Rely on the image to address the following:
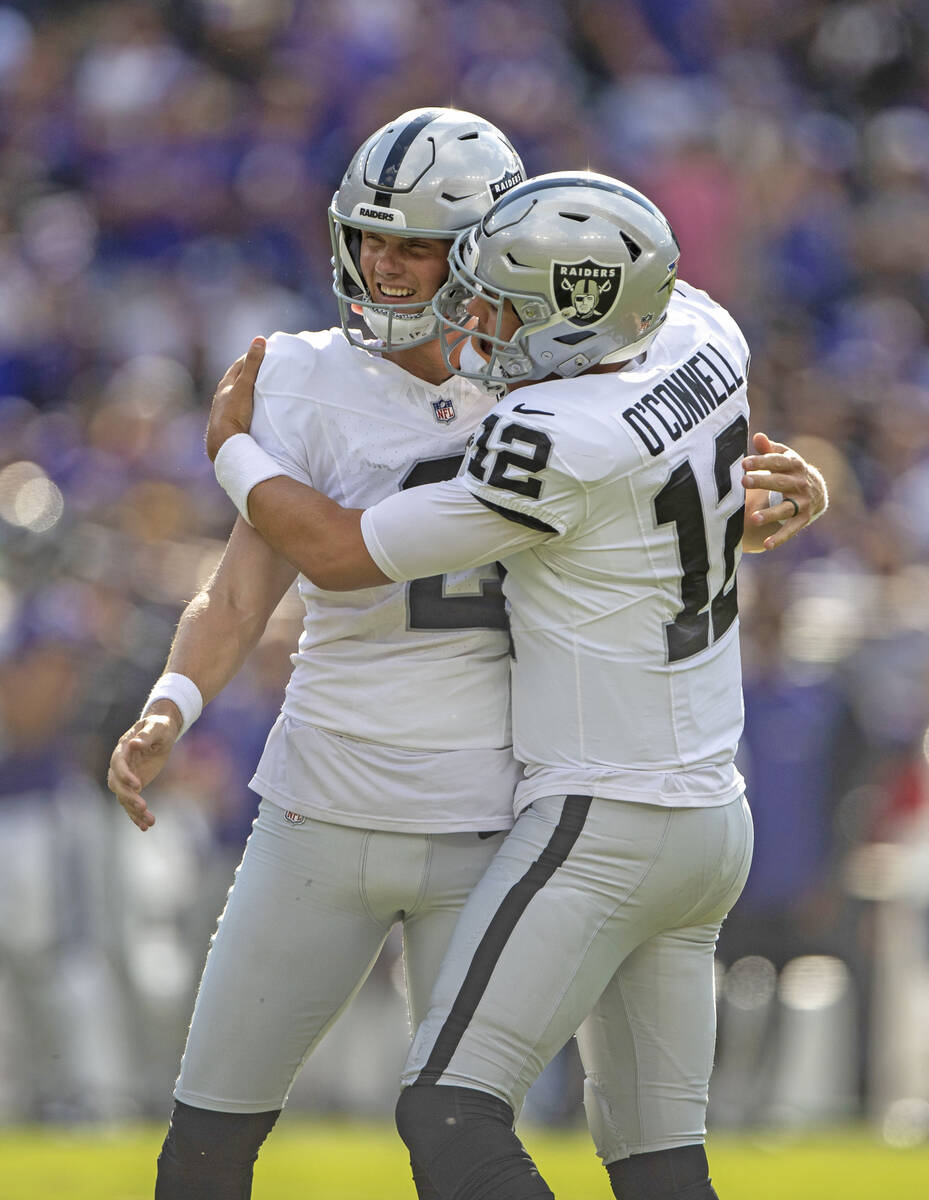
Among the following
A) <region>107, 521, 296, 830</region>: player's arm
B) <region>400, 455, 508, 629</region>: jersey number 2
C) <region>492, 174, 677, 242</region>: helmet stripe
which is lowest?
<region>107, 521, 296, 830</region>: player's arm

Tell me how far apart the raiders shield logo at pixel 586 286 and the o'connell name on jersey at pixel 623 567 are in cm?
11

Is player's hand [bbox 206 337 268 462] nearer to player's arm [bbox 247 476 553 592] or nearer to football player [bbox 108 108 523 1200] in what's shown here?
football player [bbox 108 108 523 1200]

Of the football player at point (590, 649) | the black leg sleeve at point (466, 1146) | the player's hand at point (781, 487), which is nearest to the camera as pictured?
the black leg sleeve at point (466, 1146)

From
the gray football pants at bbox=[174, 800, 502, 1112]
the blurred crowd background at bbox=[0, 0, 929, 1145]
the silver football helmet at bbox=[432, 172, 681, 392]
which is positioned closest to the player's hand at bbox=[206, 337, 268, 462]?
the silver football helmet at bbox=[432, 172, 681, 392]

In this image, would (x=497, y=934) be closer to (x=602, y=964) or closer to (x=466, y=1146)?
Result: (x=602, y=964)

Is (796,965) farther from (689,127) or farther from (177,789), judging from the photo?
(689,127)

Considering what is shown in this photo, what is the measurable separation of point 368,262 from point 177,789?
3055mm

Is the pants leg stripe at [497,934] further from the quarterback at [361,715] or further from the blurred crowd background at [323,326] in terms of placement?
the blurred crowd background at [323,326]

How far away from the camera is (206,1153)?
10.0 ft

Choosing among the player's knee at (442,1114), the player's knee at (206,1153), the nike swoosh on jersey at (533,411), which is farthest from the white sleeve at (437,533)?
the player's knee at (206,1153)

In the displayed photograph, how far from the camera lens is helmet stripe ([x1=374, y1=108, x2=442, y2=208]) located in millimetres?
3121

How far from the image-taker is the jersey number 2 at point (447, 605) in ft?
10.2

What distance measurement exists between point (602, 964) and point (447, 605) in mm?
667

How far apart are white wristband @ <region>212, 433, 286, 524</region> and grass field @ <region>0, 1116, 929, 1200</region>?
2.61m
